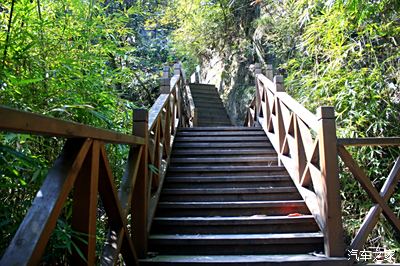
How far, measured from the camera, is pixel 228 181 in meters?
3.52

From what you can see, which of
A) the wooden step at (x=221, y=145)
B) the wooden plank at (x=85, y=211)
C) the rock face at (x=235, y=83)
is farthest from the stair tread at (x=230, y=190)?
the rock face at (x=235, y=83)

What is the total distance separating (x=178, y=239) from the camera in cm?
259

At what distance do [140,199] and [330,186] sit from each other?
134 centimetres

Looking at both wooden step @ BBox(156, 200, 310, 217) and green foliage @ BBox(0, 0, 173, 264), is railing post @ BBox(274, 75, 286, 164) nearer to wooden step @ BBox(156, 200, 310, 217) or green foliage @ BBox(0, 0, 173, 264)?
wooden step @ BBox(156, 200, 310, 217)

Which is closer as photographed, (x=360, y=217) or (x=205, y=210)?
(x=205, y=210)

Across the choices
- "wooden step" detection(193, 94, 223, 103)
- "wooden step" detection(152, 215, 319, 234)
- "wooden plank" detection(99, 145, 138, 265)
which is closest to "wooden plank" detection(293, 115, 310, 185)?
"wooden step" detection(152, 215, 319, 234)

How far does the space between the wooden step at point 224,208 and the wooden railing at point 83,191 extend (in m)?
0.62

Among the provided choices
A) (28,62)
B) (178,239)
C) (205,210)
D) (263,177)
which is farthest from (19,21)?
(263,177)

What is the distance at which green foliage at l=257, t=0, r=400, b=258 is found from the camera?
10.9 ft

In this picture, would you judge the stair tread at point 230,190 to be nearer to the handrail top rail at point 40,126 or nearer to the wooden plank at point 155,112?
the wooden plank at point 155,112

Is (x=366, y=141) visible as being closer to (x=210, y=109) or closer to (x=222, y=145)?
(x=222, y=145)

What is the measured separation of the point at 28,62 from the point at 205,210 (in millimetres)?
1898

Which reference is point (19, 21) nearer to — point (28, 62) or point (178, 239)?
point (28, 62)

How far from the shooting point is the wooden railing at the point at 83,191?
2.91 ft
